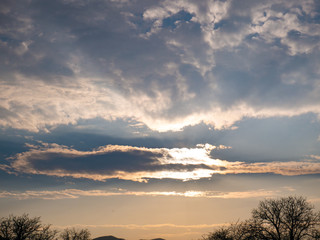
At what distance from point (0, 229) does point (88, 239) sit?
40399 mm

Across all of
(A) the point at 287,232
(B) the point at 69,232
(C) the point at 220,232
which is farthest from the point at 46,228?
(A) the point at 287,232

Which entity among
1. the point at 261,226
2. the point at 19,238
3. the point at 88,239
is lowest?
the point at 88,239

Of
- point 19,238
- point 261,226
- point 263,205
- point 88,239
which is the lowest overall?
point 88,239

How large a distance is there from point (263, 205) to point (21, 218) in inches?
Result: 2950

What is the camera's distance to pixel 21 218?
8138cm

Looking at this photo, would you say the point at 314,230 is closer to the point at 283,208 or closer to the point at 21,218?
the point at 283,208

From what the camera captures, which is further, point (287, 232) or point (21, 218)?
point (21, 218)

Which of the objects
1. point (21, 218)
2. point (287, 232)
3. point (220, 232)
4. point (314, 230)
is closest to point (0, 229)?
point (21, 218)

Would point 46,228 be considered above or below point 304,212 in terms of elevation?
below

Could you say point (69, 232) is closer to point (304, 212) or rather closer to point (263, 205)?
point (263, 205)

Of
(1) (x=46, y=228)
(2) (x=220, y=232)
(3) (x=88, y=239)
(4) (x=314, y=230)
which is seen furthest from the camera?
(3) (x=88, y=239)

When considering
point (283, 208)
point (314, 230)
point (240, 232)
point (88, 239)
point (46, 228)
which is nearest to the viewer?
point (240, 232)

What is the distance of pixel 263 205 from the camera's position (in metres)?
57.2

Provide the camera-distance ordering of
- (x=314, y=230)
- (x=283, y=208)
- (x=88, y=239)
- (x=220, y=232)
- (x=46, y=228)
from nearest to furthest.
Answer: (x=314, y=230), (x=283, y=208), (x=220, y=232), (x=46, y=228), (x=88, y=239)
